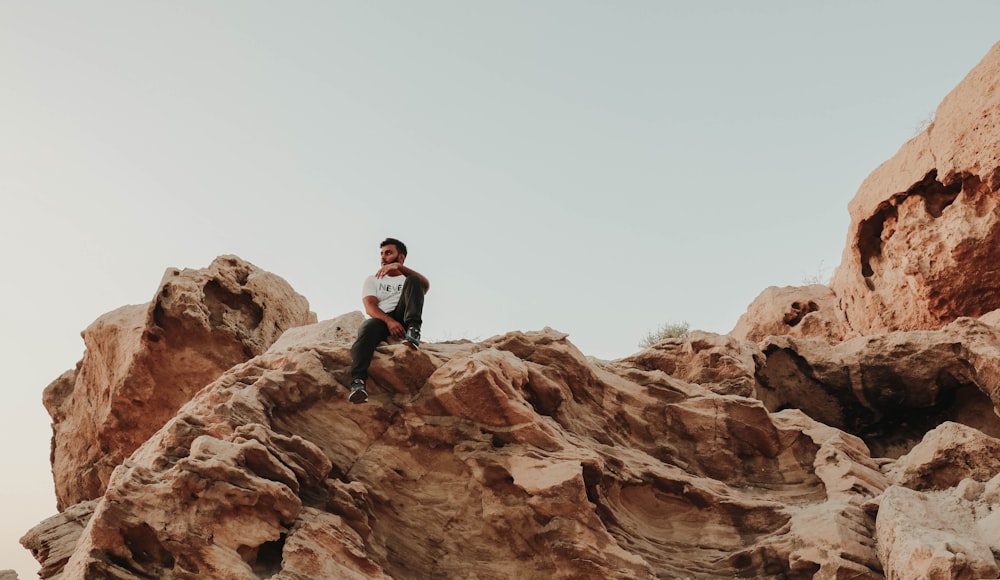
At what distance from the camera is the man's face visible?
11.3 meters

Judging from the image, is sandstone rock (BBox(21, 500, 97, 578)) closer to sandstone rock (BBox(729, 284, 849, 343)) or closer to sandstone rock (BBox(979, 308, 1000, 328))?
sandstone rock (BBox(729, 284, 849, 343))

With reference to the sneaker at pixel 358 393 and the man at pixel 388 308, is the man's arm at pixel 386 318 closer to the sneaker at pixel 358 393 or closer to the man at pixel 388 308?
the man at pixel 388 308

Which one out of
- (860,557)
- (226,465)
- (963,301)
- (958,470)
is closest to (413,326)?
(226,465)

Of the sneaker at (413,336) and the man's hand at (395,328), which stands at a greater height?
the man's hand at (395,328)

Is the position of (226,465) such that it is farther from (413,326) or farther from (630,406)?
(630,406)

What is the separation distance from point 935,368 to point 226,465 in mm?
11241

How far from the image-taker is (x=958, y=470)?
10070mm

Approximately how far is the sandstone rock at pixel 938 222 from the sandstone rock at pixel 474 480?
567 cm

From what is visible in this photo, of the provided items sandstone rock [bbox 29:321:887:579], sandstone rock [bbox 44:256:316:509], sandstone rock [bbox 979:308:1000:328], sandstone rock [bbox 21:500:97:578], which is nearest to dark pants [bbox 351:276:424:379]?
sandstone rock [bbox 29:321:887:579]

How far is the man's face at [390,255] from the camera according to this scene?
446 inches

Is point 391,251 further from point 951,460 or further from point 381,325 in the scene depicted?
point 951,460

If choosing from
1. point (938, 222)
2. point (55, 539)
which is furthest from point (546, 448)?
point (938, 222)

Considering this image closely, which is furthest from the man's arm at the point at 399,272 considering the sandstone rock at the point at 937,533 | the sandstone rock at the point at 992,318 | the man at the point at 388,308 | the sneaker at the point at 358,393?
the sandstone rock at the point at 992,318

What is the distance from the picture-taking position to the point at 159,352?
1430 cm
